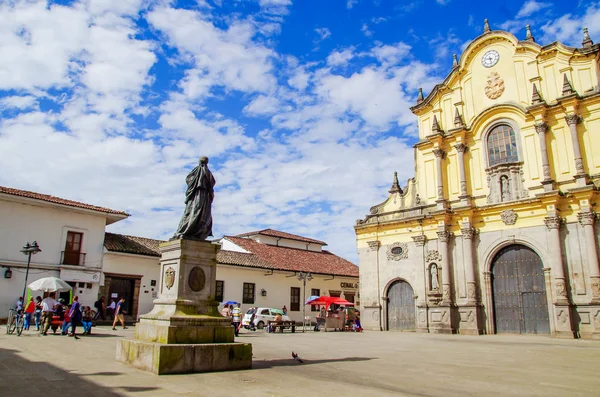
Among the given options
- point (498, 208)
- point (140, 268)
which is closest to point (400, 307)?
point (498, 208)

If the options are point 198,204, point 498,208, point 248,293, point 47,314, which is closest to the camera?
point 198,204

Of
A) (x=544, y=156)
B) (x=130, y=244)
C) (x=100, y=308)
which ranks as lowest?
(x=100, y=308)

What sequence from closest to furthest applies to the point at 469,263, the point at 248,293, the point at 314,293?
the point at 469,263
the point at 248,293
the point at 314,293

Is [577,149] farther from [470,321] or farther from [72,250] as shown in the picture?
[72,250]

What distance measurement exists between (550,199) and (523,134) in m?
3.82

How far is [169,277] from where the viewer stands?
27.5ft

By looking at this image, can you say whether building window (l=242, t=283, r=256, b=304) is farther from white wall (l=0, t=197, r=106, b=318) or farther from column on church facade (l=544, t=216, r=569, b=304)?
column on church facade (l=544, t=216, r=569, b=304)

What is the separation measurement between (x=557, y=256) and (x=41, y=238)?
82.0ft

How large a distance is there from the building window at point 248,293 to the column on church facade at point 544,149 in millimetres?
20055

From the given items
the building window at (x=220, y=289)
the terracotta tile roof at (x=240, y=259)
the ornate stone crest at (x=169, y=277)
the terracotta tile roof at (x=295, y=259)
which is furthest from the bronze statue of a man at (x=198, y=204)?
the terracotta tile roof at (x=295, y=259)

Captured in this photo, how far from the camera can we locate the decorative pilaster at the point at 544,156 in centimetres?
1991

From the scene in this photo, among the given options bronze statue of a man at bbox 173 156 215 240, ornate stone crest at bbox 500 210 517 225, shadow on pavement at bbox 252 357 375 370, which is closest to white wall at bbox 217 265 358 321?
ornate stone crest at bbox 500 210 517 225

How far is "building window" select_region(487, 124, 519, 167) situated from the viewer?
2195 cm

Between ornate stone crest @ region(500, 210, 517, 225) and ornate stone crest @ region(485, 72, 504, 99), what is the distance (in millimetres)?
6142
